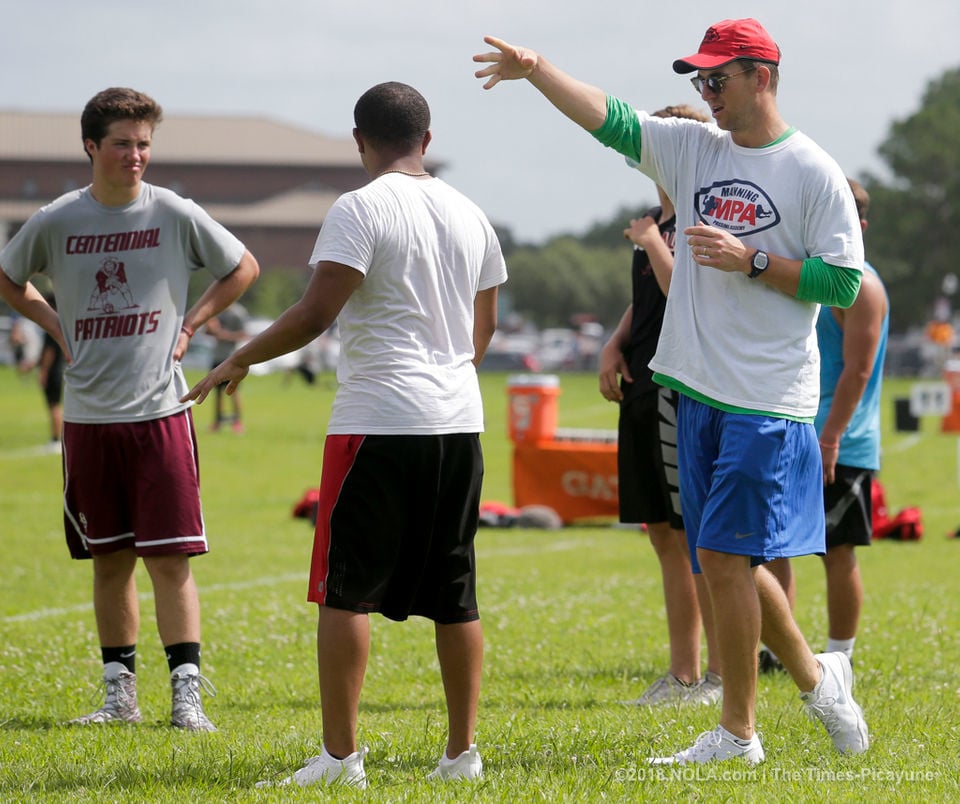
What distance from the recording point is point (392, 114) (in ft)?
13.8

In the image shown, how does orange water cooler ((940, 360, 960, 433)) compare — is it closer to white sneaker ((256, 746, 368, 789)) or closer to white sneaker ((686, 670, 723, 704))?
white sneaker ((686, 670, 723, 704))

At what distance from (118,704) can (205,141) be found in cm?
11364

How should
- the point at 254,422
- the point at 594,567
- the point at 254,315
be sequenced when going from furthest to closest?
the point at 254,315 < the point at 254,422 < the point at 594,567

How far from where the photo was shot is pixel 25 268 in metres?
5.48

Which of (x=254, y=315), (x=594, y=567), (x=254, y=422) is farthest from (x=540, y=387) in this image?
(x=254, y=315)

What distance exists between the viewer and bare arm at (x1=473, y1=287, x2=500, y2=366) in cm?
460

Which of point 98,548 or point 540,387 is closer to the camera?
point 98,548

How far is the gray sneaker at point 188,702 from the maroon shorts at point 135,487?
471mm

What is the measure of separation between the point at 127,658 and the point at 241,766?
52.9 inches

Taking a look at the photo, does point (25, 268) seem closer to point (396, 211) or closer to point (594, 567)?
point (396, 211)

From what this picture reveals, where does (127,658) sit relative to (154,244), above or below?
below

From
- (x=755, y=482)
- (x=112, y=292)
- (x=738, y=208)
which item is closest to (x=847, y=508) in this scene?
(x=755, y=482)

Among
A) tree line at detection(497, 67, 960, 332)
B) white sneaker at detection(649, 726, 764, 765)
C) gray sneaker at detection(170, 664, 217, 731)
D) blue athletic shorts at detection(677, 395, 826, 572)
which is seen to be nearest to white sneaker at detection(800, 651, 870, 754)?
white sneaker at detection(649, 726, 764, 765)

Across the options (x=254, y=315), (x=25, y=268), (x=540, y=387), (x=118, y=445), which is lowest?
(x=254, y=315)
